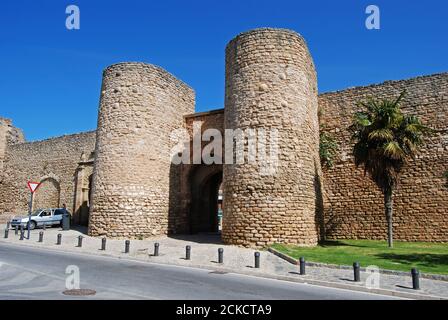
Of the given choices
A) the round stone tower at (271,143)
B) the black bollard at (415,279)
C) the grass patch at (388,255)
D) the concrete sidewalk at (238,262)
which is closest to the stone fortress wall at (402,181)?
the grass patch at (388,255)

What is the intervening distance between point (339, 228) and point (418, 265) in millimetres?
7611

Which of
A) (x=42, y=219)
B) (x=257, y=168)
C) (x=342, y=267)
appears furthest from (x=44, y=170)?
(x=342, y=267)

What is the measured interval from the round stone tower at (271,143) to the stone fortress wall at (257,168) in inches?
1.6

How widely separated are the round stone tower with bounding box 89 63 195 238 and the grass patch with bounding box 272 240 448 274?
6986 mm

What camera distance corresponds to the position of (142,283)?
24.2 ft

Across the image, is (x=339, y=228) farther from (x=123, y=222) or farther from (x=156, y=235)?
(x=123, y=222)

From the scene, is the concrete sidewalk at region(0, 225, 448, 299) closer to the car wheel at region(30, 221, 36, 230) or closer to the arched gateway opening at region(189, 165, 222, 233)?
the arched gateway opening at region(189, 165, 222, 233)

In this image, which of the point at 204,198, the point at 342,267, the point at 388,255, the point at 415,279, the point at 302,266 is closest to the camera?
the point at 415,279

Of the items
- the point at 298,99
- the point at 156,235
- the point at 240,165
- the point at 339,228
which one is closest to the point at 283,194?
the point at 240,165

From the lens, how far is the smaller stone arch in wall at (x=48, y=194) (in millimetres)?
27594

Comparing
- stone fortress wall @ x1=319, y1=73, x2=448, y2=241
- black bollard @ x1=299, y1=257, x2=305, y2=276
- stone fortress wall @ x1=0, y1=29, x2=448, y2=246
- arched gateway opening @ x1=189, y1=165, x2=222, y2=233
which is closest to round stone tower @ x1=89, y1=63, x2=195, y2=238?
stone fortress wall @ x1=0, y1=29, x2=448, y2=246

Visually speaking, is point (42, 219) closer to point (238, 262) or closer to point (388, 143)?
point (238, 262)

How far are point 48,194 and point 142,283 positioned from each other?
24.1 m
